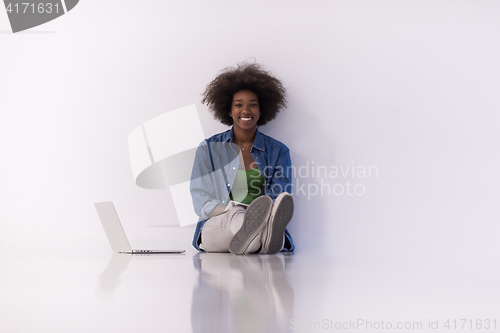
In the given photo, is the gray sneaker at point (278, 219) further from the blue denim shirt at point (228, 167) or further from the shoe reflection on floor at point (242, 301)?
the shoe reflection on floor at point (242, 301)

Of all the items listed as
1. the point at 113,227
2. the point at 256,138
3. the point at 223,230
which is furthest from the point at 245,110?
the point at 113,227

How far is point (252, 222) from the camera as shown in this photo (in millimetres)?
1933

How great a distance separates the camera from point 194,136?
2594 mm

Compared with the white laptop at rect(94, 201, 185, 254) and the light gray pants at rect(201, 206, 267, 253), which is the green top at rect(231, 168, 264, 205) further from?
the white laptop at rect(94, 201, 185, 254)

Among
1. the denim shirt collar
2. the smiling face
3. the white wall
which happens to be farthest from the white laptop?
the smiling face

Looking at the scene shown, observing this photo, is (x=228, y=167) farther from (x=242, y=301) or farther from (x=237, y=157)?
(x=242, y=301)

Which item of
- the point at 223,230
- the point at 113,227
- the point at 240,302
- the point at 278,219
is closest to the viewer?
the point at 240,302

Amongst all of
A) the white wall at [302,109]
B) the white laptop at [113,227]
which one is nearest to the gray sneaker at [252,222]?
the white laptop at [113,227]

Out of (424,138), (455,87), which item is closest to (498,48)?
(455,87)

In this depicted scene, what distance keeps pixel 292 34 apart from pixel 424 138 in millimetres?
1045

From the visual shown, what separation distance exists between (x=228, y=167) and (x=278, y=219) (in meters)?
0.59

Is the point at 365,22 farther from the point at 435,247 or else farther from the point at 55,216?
the point at 55,216

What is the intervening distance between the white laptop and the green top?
455mm

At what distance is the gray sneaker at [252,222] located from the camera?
1910mm
